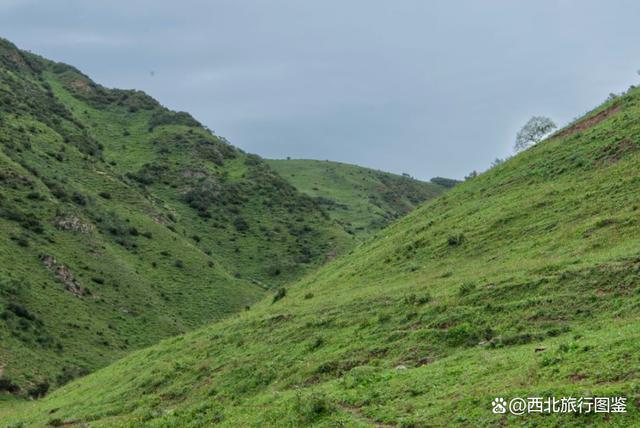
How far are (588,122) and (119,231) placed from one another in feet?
157

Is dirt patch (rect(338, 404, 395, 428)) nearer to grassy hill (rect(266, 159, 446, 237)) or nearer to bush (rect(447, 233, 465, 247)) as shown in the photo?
bush (rect(447, 233, 465, 247))

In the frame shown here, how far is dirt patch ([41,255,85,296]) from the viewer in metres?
60.6

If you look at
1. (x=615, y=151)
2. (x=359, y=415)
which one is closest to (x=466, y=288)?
(x=359, y=415)

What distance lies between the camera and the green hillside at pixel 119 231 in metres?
54.3

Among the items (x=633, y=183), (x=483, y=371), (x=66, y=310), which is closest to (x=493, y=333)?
(x=483, y=371)

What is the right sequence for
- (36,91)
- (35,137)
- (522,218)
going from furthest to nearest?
1. (36,91)
2. (35,137)
3. (522,218)

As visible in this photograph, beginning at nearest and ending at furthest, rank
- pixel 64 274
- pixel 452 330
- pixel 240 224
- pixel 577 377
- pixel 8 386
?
1. pixel 577 377
2. pixel 452 330
3. pixel 8 386
4. pixel 64 274
5. pixel 240 224

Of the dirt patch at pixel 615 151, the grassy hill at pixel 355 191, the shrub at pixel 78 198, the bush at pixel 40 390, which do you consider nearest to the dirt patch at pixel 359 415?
the dirt patch at pixel 615 151

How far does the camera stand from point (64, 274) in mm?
61469

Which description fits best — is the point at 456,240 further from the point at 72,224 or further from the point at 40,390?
the point at 72,224

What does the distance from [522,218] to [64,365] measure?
102 ft

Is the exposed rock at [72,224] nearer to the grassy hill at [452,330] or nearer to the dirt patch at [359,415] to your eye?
the grassy hill at [452,330]

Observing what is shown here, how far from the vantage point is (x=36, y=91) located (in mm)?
121562

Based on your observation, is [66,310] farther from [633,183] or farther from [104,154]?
[104,154]
